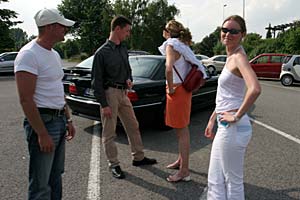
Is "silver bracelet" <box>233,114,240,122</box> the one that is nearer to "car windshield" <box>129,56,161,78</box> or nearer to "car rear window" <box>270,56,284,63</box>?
"car windshield" <box>129,56,161,78</box>

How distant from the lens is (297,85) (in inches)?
651

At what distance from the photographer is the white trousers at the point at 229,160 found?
102 inches

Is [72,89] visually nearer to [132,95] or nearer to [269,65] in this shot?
[132,95]

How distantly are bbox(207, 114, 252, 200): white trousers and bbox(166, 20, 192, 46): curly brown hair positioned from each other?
1.47 m

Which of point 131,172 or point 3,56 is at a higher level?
point 3,56

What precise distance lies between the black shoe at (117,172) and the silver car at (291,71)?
549 inches

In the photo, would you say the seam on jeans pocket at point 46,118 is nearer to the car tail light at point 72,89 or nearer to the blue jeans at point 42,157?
the blue jeans at point 42,157

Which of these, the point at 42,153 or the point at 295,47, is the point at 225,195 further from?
the point at 295,47

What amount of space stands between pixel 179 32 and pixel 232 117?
160 cm

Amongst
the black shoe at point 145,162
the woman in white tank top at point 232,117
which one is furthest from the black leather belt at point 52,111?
the black shoe at point 145,162

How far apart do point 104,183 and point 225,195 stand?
5.30 feet

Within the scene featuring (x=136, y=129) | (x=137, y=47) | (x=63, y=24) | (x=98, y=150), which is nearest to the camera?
(x=63, y=24)

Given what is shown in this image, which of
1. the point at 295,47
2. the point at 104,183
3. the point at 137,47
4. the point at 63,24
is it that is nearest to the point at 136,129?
the point at 104,183

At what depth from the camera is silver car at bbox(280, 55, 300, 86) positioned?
1577 cm
